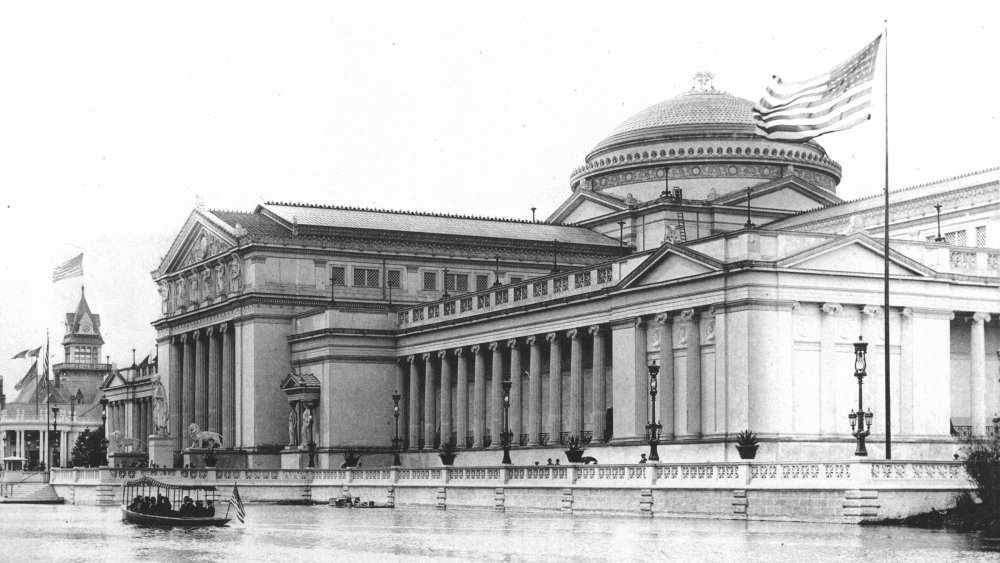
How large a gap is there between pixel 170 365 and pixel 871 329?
208 feet

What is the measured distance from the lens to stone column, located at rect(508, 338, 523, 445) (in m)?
95.7

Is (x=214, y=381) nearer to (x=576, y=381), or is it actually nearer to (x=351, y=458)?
(x=351, y=458)

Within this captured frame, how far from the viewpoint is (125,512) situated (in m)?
66.2

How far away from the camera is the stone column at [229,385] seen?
372ft

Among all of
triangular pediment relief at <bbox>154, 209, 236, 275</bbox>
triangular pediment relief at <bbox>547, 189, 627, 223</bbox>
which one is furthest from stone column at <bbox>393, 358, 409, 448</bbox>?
triangular pediment relief at <bbox>547, 189, 627, 223</bbox>

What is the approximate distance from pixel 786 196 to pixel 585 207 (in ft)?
48.8

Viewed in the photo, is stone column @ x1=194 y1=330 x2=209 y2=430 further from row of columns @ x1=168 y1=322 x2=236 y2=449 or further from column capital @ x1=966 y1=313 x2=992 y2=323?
column capital @ x1=966 y1=313 x2=992 y2=323

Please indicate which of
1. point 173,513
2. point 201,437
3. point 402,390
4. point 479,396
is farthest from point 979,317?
point 201,437

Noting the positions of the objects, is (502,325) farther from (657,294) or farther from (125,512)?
(125,512)

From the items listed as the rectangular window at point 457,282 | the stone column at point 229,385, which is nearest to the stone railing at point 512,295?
the rectangular window at point 457,282

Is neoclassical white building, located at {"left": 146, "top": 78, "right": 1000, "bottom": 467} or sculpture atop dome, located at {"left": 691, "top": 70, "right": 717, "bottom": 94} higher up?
sculpture atop dome, located at {"left": 691, "top": 70, "right": 717, "bottom": 94}

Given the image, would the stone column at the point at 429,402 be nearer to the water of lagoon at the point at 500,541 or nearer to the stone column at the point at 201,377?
the stone column at the point at 201,377

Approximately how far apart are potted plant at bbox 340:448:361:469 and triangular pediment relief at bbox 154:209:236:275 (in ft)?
53.2

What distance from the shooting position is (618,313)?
82.8 metres
